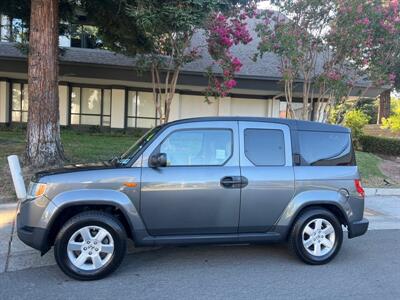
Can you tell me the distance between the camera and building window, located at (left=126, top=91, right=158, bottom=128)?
22516 mm

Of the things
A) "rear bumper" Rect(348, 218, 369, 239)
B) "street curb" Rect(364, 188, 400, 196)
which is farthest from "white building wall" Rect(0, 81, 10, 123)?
"rear bumper" Rect(348, 218, 369, 239)

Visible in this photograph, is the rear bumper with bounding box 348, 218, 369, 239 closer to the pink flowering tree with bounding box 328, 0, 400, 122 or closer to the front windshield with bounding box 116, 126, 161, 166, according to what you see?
the front windshield with bounding box 116, 126, 161, 166

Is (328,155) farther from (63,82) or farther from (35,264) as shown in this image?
(63,82)

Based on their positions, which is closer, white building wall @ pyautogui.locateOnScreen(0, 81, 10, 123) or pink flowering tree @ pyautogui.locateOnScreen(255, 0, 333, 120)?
pink flowering tree @ pyautogui.locateOnScreen(255, 0, 333, 120)

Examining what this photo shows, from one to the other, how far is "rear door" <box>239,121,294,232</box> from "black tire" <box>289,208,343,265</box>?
12.5 inches

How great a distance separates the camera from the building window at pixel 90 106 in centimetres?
2217

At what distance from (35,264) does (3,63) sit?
1446 centimetres

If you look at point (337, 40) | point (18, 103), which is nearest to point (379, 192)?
point (337, 40)

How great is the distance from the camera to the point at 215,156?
17.1 ft

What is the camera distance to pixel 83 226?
4.76 m

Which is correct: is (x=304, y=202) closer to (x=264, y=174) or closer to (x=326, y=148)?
(x=264, y=174)

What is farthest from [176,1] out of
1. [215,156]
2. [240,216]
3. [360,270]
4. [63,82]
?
[63,82]

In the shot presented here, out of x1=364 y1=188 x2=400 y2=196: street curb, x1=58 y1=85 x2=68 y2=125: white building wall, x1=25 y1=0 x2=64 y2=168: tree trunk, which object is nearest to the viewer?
x1=25 y1=0 x2=64 y2=168: tree trunk

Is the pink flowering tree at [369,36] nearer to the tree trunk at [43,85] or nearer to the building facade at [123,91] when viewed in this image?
the building facade at [123,91]
